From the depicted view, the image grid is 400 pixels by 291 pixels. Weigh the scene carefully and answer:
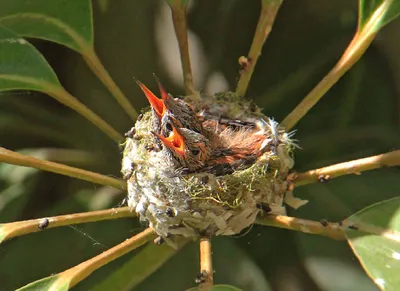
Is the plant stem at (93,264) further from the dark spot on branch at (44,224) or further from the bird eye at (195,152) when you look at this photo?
the bird eye at (195,152)

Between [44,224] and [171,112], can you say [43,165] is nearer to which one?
[44,224]

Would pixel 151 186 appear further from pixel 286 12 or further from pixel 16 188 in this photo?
pixel 286 12

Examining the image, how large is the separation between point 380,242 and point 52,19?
2.36 ft

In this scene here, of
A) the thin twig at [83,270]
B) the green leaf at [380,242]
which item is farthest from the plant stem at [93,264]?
the green leaf at [380,242]

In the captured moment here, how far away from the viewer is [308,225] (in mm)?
939

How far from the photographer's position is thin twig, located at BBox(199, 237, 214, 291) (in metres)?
0.85

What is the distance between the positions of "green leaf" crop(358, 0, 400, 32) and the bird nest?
25cm

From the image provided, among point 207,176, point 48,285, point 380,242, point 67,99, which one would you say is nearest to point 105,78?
point 67,99

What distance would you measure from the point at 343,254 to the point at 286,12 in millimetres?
562

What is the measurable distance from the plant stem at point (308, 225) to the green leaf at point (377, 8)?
1.15ft

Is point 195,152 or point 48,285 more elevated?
point 195,152

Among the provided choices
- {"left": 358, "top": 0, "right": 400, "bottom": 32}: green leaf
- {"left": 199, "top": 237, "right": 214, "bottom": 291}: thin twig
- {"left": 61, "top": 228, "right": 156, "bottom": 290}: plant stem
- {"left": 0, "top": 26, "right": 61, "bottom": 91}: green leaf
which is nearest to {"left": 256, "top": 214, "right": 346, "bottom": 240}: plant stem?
{"left": 199, "top": 237, "right": 214, "bottom": 291}: thin twig

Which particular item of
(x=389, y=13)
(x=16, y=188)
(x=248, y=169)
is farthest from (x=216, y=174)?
(x=16, y=188)

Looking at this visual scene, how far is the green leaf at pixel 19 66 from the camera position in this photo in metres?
1.00
